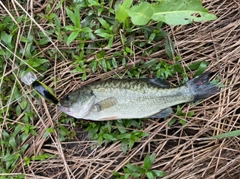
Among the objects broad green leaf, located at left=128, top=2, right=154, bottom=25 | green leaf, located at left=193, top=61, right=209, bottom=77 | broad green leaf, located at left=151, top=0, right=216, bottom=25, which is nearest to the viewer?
broad green leaf, located at left=128, top=2, right=154, bottom=25

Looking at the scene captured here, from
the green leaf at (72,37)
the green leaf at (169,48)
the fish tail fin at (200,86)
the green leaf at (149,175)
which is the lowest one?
the green leaf at (149,175)

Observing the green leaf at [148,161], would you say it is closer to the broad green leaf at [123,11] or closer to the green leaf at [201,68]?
the green leaf at [201,68]

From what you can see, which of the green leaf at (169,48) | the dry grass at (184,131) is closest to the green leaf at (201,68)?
the dry grass at (184,131)

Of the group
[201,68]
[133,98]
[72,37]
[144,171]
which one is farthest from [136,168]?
[72,37]

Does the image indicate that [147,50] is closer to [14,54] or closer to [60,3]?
[60,3]

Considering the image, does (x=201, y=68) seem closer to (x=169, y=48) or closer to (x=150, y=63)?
(x=169, y=48)

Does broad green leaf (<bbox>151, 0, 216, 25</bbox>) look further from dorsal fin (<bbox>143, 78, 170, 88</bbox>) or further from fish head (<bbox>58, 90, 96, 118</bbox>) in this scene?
fish head (<bbox>58, 90, 96, 118</bbox>)

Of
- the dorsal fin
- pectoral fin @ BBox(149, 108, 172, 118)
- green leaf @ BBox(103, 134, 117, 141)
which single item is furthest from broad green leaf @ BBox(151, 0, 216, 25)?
green leaf @ BBox(103, 134, 117, 141)

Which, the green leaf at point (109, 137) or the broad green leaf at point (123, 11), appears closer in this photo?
the broad green leaf at point (123, 11)
